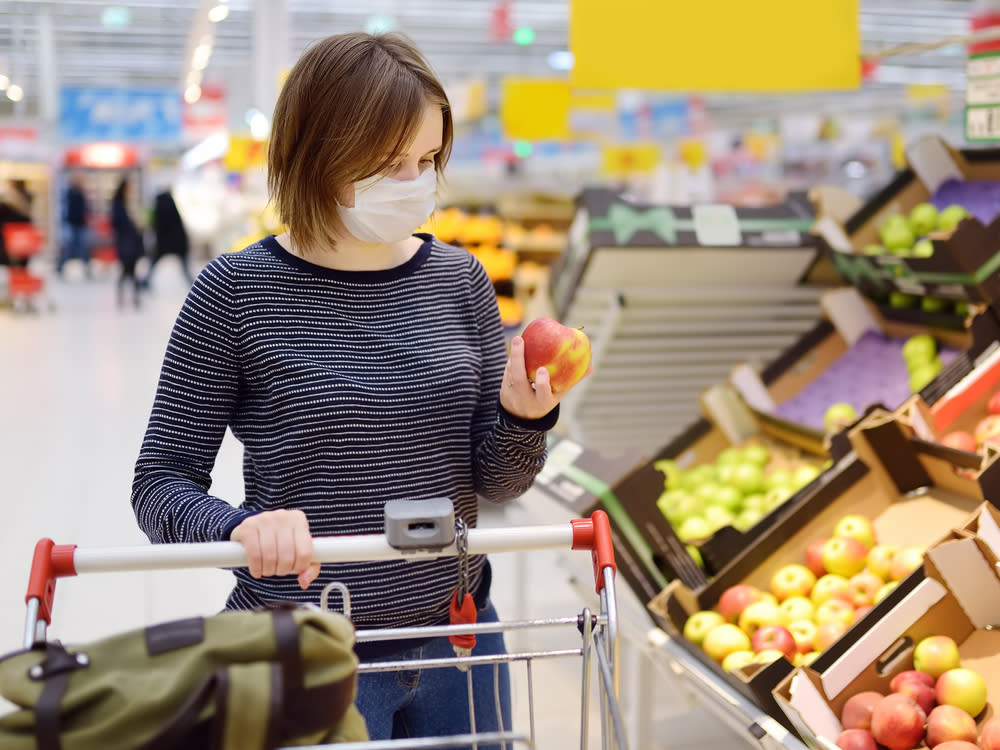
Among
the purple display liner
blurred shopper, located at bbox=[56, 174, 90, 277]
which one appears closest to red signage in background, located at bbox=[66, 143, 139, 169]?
blurred shopper, located at bbox=[56, 174, 90, 277]

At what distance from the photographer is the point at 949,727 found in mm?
1860

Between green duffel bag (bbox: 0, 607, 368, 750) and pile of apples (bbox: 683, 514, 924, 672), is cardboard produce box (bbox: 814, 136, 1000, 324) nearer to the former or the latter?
pile of apples (bbox: 683, 514, 924, 672)

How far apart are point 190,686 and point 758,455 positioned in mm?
2599

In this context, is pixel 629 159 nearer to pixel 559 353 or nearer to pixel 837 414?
pixel 837 414

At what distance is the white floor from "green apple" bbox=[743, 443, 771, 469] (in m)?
0.63

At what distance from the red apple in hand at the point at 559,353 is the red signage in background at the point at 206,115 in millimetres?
22784

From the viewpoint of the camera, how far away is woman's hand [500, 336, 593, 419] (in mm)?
1312

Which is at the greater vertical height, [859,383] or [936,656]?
[859,383]

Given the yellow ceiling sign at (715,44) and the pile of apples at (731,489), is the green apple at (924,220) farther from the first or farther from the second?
the pile of apples at (731,489)

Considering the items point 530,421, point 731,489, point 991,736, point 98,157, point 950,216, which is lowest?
point 991,736

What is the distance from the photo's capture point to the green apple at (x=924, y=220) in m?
3.37

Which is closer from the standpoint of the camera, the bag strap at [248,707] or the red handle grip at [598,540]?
the bag strap at [248,707]

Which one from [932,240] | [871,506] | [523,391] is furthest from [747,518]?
[523,391]

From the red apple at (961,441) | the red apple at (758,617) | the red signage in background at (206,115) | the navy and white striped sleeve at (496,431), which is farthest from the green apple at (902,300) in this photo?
the red signage in background at (206,115)
